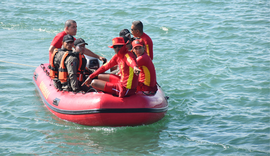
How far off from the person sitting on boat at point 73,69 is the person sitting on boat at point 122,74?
1.29ft

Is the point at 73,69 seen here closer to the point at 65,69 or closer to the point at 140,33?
the point at 65,69

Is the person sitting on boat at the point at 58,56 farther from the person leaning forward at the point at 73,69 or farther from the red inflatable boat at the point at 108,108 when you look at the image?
the red inflatable boat at the point at 108,108

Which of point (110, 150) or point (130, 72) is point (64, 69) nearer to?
point (130, 72)

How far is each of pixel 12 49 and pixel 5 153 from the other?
6309 millimetres

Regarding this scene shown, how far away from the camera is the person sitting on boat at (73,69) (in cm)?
623

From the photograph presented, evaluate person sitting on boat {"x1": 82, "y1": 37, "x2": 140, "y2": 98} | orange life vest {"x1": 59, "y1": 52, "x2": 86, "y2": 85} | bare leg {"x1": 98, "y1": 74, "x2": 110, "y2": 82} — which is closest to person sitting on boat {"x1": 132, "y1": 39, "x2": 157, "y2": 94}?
person sitting on boat {"x1": 82, "y1": 37, "x2": 140, "y2": 98}

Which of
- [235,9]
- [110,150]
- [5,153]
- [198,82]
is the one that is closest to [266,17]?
[235,9]

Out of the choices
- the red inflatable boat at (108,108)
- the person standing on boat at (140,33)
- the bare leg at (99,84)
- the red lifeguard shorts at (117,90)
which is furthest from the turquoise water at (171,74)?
the person standing on boat at (140,33)

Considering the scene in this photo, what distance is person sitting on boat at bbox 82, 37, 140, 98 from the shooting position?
5.69 metres

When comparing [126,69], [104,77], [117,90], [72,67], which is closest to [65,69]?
[72,67]

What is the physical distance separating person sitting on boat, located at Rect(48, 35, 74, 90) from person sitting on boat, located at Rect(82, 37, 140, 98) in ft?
2.95

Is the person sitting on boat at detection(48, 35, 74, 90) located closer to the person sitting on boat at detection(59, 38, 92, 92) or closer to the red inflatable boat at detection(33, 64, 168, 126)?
the person sitting on boat at detection(59, 38, 92, 92)

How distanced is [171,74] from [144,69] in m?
3.10

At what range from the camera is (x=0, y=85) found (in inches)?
330
